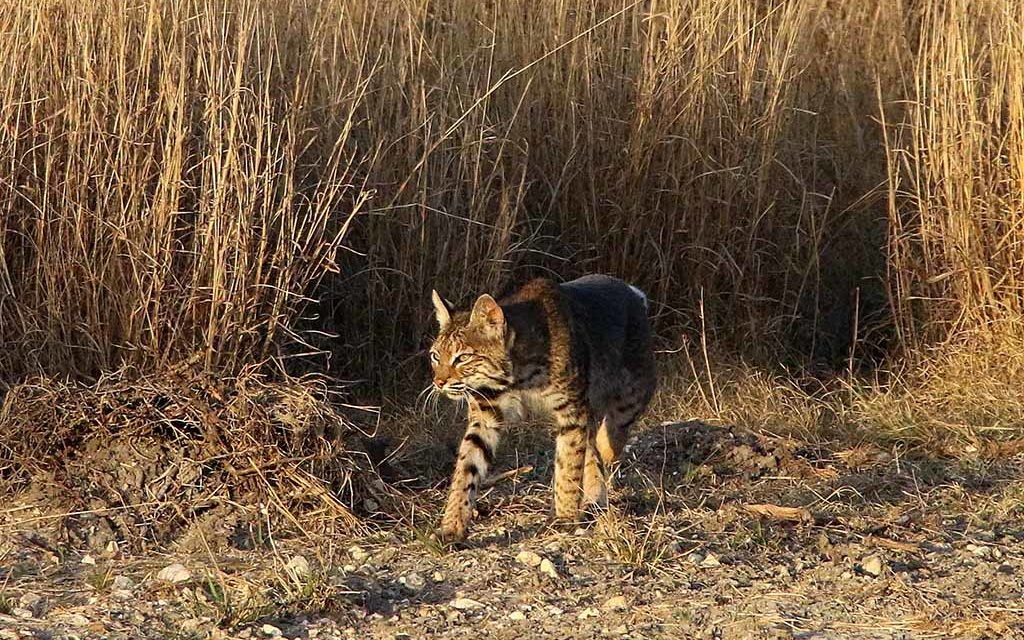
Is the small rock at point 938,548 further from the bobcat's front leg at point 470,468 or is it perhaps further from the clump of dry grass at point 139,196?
the clump of dry grass at point 139,196

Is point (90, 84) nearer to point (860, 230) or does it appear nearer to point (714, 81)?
point (714, 81)

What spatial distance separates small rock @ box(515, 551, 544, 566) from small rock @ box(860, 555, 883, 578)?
1.04 meters

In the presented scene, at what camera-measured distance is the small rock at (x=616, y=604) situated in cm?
459

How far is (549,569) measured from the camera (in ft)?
16.2

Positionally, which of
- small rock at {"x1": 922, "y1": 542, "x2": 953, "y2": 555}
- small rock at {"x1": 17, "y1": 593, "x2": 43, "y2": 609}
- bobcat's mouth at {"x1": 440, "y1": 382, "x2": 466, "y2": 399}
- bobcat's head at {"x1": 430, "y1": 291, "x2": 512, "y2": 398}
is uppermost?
bobcat's head at {"x1": 430, "y1": 291, "x2": 512, "y2": 398}

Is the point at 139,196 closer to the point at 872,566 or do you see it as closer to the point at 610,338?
the point at 610,338

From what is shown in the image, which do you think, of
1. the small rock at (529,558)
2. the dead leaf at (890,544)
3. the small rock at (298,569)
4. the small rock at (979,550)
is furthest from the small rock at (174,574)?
the small rock at (979,550)

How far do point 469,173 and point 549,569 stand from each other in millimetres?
2983

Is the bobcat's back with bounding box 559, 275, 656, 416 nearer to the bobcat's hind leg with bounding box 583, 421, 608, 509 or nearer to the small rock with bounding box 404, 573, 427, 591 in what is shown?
the bobcat's hind leg with bounding box 583, 421, 608, 509

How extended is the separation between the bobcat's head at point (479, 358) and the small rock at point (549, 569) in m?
0.75

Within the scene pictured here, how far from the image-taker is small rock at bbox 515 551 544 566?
504 centimetres

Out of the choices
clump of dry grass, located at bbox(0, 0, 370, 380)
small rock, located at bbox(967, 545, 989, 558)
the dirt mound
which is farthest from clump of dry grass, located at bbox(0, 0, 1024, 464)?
small rock, located at bbox(967, 545, 989, 558)

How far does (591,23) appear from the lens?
26.7 feet

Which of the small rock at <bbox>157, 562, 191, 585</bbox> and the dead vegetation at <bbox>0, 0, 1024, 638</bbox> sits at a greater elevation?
the dead vegetation at <bbox>0, 0, 1024, 638</bbox>
